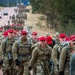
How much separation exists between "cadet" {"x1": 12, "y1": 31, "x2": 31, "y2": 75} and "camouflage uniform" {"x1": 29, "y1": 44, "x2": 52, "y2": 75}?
99 centimetres

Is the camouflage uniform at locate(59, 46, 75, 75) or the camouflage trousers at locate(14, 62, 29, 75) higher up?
the camouflage uniform at locate(59, 46, 75, 75)

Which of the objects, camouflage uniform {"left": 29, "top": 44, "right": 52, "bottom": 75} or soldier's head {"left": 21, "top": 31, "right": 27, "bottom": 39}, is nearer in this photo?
camouflage uniform {"left": 29, "top": 44, "right": 52, "bottom": 75}

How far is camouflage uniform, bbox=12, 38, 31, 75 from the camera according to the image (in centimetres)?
1255

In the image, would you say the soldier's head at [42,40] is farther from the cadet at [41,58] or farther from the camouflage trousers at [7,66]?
the camouflage trousers at [7,66]

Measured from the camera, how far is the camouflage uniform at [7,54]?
43.7 feet

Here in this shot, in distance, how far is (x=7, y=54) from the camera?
44.5ft

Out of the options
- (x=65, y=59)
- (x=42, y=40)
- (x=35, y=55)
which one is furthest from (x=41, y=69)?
(x=65, y=59)

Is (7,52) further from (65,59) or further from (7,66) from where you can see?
(65,59)

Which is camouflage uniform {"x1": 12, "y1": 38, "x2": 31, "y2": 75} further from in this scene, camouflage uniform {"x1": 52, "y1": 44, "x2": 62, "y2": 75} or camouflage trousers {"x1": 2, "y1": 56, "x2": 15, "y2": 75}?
camouflage uniform {"x1": 52, "y1": 44, "x2": 62, "y2": 75}

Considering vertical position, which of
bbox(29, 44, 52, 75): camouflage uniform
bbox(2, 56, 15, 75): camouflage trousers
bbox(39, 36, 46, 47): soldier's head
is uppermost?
bbox(39, 36, 46, 47): soldier's head

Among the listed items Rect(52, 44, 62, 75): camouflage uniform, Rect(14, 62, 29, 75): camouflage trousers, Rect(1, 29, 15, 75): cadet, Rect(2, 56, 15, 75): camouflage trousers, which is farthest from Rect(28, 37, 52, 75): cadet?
Rect(2, 56, 15, 75): camouflage trousers

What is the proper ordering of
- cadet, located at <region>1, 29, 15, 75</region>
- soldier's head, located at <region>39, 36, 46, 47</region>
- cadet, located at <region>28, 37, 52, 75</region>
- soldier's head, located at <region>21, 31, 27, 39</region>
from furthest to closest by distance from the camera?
cadet, located at <region>1, 29, 15, 75</region> → soldier's head, located at <region>21, 31, 27, 39</region> → cadet, located at <region>28, 37, 52, 75</region> → soldier's head, located at <region>39, 36, 46, 47</region>

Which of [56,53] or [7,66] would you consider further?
[7,66]

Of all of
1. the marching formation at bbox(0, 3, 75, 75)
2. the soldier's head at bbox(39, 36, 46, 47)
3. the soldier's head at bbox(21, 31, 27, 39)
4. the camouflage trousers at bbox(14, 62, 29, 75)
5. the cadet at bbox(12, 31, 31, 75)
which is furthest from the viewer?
the camouflage trousers at bbox(14, 62, 29, 75)
